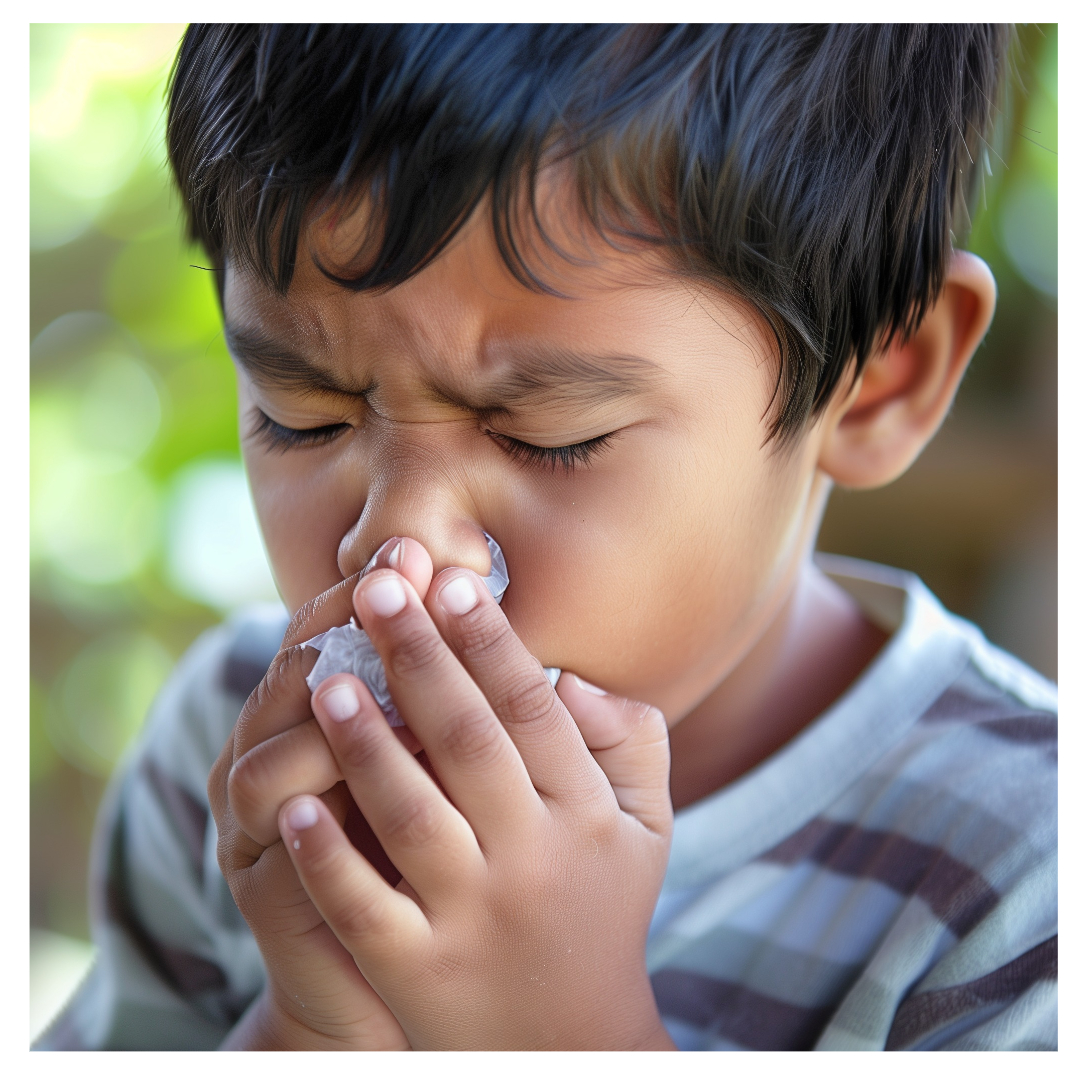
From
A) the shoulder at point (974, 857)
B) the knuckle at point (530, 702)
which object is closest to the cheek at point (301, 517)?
the knuckle at point (530, 702)

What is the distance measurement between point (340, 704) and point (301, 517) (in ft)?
0.36

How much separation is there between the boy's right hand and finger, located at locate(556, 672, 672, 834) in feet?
0.28

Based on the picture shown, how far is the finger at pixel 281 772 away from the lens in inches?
17.5

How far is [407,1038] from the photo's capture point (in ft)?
→ 1.64

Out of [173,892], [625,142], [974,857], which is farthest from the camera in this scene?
[173,892]

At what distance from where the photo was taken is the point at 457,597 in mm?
429

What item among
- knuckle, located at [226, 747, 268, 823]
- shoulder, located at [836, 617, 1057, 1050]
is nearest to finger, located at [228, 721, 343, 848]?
knuckle, located at [226, 747, 268, 823]

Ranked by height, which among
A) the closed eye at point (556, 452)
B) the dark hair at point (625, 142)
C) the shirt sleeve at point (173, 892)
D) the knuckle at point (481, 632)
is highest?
the dark hair at point (625, 142)

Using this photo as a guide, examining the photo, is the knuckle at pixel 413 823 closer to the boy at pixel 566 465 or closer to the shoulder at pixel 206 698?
the boy at pixel 566 465

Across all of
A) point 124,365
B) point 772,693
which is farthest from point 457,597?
point 124,365

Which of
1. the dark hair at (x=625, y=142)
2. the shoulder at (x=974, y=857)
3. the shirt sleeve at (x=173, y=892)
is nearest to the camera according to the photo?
the dark hair at (x=625, y=142)

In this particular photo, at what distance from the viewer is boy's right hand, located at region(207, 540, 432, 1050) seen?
0.45 metres

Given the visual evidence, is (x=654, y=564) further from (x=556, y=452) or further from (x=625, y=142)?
(x=625, y=142)

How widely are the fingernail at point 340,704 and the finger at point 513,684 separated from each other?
1.9 inches
